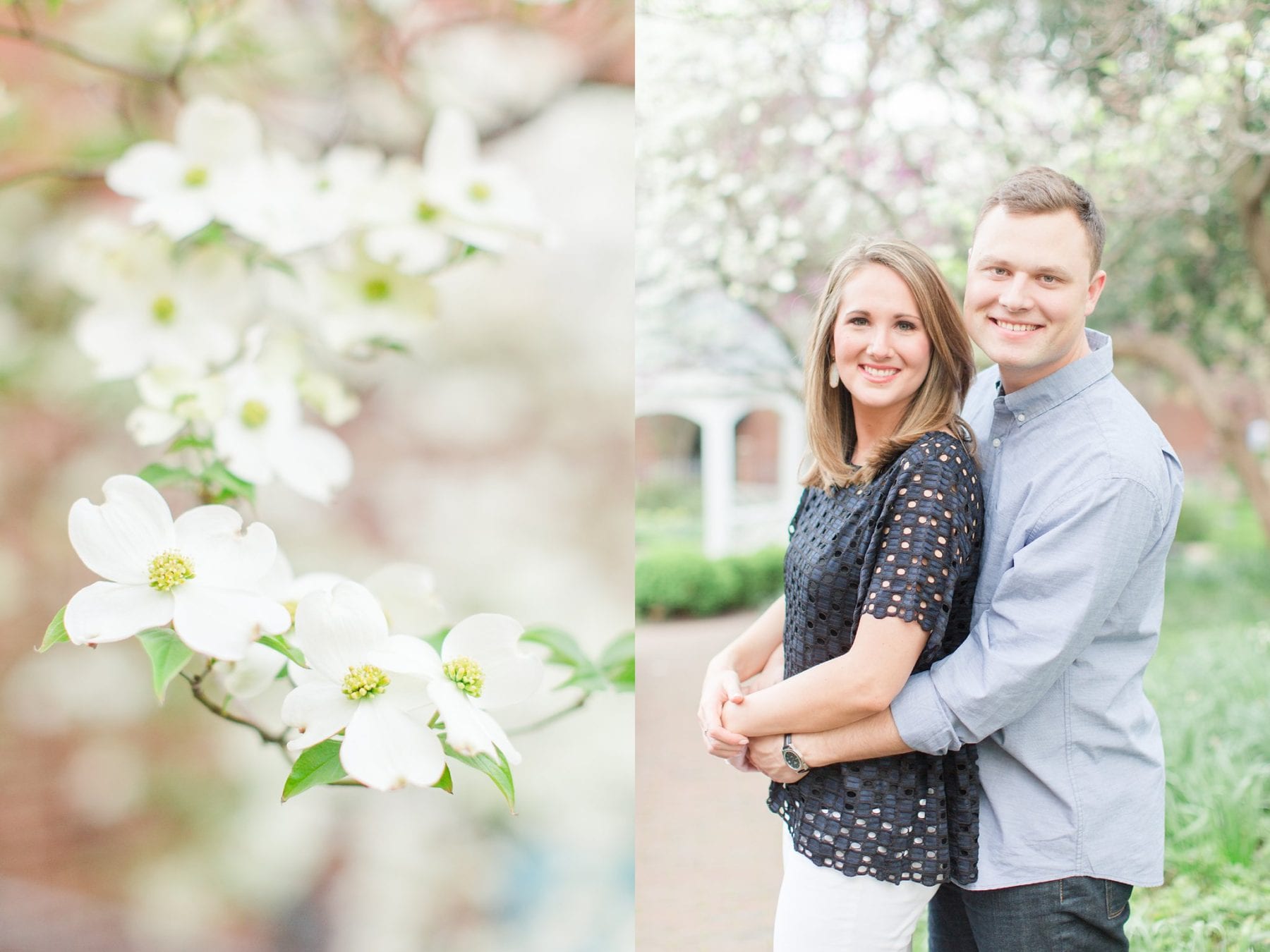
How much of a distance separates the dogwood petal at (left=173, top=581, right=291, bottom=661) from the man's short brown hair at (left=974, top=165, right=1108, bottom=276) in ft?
2.70

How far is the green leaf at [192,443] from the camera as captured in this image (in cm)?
80

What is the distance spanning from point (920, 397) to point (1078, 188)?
10.4 inches

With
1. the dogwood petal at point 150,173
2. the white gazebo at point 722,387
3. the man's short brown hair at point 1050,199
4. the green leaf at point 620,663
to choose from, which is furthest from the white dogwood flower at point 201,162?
the white gazebo at point 722,387

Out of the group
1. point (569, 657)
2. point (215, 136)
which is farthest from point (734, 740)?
point (215, 136)

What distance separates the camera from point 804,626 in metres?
1.12

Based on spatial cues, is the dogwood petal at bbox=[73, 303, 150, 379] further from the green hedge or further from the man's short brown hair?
the green hedge

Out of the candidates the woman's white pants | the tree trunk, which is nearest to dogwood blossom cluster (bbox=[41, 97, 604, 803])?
the woman's white pants

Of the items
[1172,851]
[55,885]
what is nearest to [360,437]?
[55,885]

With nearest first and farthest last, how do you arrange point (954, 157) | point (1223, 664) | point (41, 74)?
point (41, 74)
point (1223, 664)
point (954, 157)

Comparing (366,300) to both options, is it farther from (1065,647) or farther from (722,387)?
(722,387)

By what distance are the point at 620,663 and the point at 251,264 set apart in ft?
1.51

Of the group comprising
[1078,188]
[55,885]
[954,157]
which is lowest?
[55,885]

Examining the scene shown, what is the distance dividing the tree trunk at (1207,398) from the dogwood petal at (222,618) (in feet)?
16.7

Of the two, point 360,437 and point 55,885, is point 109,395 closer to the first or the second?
point 360,437
